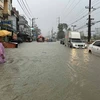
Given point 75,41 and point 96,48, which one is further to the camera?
point 75,41

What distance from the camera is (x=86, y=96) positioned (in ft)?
25.9

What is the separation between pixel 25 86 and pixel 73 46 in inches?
1248

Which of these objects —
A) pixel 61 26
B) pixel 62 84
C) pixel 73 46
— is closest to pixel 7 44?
pixel 73 46

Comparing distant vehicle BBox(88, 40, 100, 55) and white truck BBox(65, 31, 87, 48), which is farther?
white truck BBox(65, 31, 87, 48)

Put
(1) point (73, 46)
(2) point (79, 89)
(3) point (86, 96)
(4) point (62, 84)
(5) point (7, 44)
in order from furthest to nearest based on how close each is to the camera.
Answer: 1. (1) point (73, 46)
2. (5) point (7, 44)
3. (4) point (62, 84)
4. (2) point (79, 89)
5. (3) point (86, 96)

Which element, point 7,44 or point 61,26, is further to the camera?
point 61,26

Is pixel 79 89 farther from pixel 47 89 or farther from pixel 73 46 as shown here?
pixel 73 46

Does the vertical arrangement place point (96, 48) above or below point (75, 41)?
below

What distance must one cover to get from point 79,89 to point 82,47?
104ft

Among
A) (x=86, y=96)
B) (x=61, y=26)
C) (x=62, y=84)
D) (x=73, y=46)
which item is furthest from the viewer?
(x=61, y=26)

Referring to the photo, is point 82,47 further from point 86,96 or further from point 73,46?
point 86,96

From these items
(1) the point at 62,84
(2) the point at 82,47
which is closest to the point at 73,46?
(2) the point at 82,47

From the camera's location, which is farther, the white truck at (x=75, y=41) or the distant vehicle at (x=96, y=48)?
the white truck at (x=75, y=41)

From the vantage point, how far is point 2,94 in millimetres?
8133
